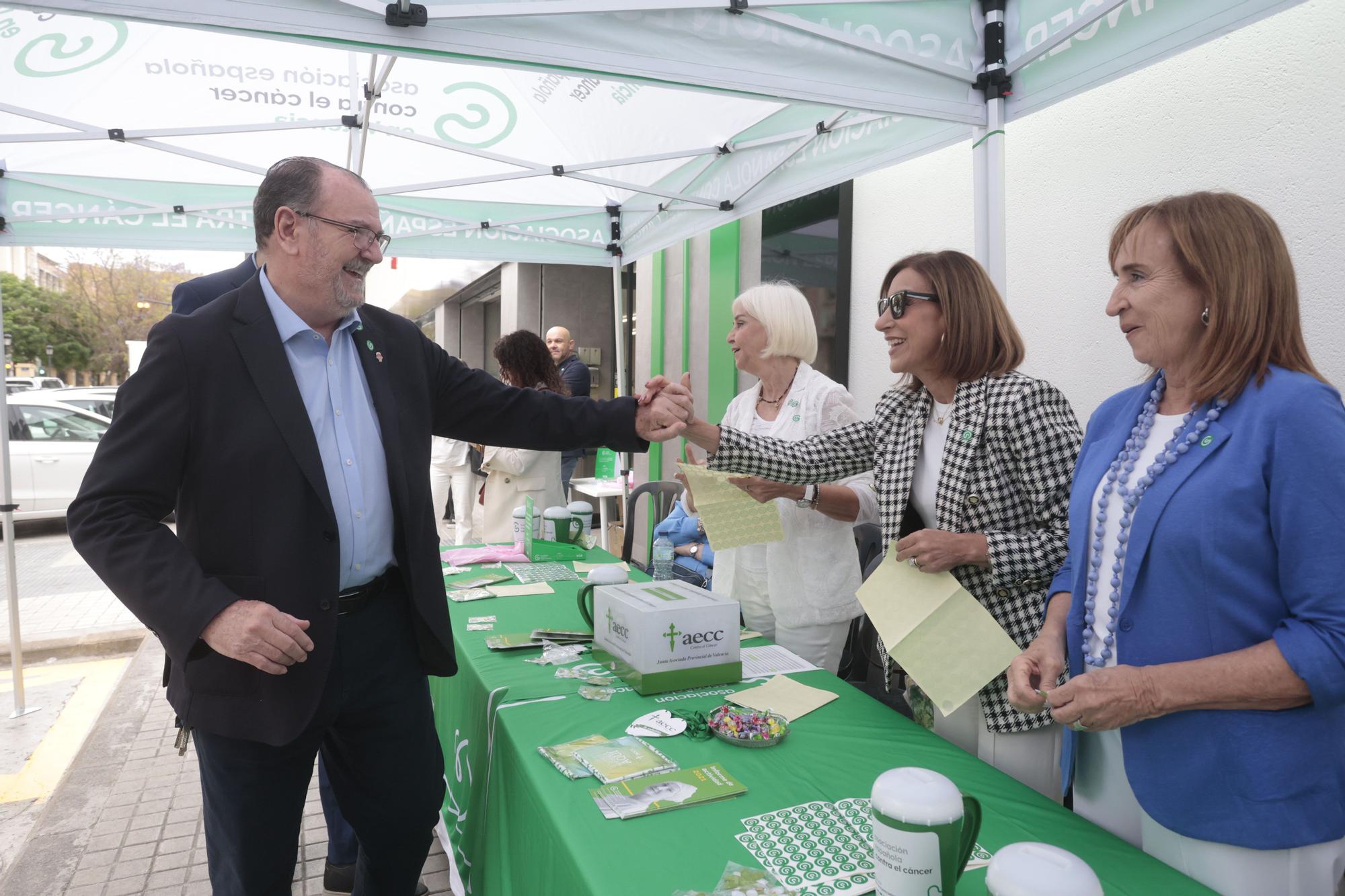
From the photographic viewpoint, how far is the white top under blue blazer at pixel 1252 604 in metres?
1.12

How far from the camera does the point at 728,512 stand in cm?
228

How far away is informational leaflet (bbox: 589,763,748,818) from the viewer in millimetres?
1316

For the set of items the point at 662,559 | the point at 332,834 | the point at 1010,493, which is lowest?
the point at 332,834

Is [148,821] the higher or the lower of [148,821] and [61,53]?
the lower

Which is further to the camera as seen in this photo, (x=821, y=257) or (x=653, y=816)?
(x=821, y=257)

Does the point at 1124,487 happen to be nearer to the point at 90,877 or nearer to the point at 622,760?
the point at 622,760

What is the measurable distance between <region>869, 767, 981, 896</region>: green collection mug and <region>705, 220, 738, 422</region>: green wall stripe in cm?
522

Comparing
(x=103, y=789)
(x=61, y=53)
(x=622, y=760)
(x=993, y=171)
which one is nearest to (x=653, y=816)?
(x=622, y=760)

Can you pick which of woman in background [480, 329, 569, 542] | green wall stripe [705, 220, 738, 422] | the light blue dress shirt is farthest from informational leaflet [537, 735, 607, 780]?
green wall stripe [705, 220, 738, 422]

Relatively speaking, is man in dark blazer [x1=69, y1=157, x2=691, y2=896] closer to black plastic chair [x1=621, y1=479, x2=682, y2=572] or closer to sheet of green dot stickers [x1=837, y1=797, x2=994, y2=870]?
sheet of green dot stickers [x1=837, y1=797, x2=994, y2=870]

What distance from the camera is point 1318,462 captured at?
1.12 m

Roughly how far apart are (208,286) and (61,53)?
2350 mm

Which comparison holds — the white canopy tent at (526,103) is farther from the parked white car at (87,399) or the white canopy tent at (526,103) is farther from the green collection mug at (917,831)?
the parked white car at (87,399)

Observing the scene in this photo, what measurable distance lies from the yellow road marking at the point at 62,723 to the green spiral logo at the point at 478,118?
3.84m
